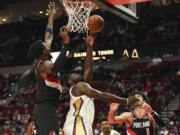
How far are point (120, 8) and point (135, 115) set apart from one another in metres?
1.83

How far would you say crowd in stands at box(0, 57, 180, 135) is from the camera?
12.2 m

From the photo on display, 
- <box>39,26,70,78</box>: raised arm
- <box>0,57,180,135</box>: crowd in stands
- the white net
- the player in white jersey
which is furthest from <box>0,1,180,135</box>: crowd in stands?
<box>39,26,70,78</box>: raised arm

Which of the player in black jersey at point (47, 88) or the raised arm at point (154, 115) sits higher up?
the player in black jersey at point (47, 88)

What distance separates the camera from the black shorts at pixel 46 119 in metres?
3.59

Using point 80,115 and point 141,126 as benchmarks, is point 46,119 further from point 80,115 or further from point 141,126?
point 141,126

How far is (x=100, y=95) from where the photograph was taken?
11.6ft

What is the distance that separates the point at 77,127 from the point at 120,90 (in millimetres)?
10009

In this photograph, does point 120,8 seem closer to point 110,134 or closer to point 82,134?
point 110,134

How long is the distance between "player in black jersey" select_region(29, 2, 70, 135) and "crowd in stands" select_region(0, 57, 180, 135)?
7.28 meters

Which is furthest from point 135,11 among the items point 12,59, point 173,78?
point 12,59

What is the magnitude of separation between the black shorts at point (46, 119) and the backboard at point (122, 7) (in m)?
2.19

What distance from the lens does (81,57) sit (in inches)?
548

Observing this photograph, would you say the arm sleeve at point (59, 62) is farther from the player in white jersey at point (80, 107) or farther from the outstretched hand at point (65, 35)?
the player in white jersey at point (80, 107)

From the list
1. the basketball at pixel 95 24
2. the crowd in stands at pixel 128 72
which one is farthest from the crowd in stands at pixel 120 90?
the basketball at pixel 95 24
